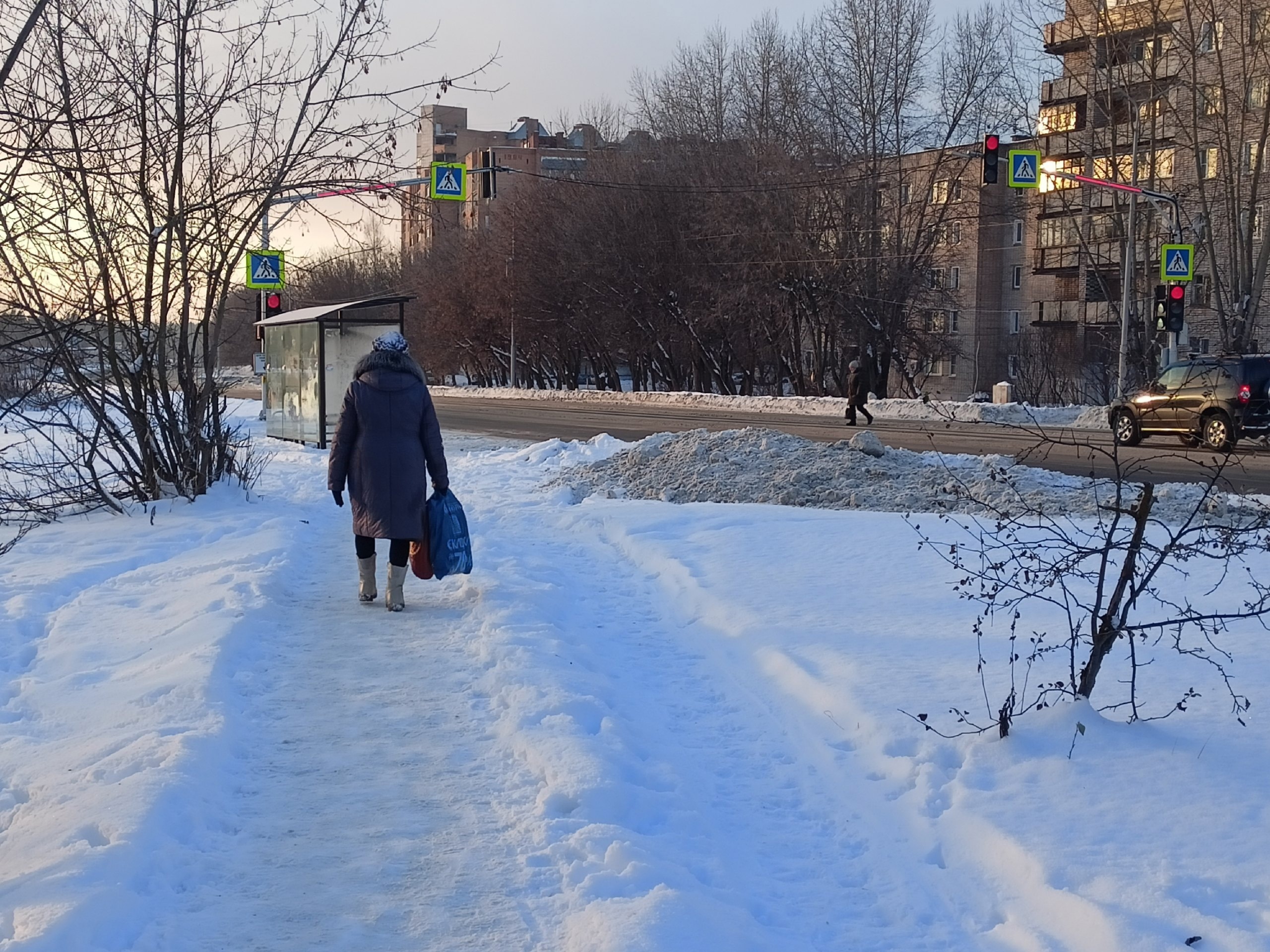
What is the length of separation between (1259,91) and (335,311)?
1185 inches

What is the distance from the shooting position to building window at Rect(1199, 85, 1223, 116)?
3235 centimetres

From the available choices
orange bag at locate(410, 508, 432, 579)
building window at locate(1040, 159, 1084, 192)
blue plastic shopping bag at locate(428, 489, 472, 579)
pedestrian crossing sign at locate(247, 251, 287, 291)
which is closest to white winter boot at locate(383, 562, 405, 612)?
orange bag at locate(410, 508, 432, 579)

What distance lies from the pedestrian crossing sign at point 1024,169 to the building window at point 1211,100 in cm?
→ 1122

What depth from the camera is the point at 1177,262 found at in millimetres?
28266

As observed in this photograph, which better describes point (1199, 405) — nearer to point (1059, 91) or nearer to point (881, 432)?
point (881, 432)

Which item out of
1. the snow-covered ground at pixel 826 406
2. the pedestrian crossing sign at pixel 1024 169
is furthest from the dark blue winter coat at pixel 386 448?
the pedestrian crossing sign at pixel 1024 169

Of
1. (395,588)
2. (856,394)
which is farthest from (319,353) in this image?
(856,394)

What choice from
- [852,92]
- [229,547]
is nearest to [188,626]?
[229,547]

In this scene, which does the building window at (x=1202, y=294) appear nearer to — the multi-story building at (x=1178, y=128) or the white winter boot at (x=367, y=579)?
the multi-story building at (x=1178, y=128)

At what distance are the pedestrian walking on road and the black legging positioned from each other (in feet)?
70.9

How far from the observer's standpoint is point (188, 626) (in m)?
7.25

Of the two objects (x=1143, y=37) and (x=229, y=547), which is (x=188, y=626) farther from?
(x=1143, y=37)

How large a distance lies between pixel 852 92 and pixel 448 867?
1687 inches

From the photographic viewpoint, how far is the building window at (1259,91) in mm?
32000
